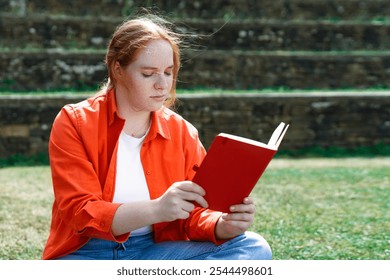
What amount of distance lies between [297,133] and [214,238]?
571 cm

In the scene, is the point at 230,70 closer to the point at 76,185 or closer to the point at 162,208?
the point at 76,185

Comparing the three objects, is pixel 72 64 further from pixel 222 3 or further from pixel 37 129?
pixel 222 3

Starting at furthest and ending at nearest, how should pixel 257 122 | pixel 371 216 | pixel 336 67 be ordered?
pixel 336 67
pixel 257 122
pixel 371 216

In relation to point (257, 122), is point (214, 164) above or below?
above

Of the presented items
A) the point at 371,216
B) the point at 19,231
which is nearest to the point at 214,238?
the point at 19,231

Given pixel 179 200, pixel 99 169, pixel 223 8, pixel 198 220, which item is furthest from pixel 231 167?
pixel 223 8

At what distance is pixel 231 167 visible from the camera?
2.16 m

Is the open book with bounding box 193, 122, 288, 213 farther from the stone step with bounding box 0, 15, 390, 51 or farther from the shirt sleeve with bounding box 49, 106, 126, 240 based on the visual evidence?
the stone step with bounding box 0, 15, 390, 51

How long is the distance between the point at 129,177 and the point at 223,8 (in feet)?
26.7

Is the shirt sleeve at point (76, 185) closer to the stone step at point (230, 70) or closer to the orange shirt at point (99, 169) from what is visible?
the orange shirt at point (99, 169)

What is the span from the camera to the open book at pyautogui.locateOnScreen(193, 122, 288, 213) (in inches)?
82.8

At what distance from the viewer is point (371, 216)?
4.77m

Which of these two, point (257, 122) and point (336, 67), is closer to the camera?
point (257, 122)
